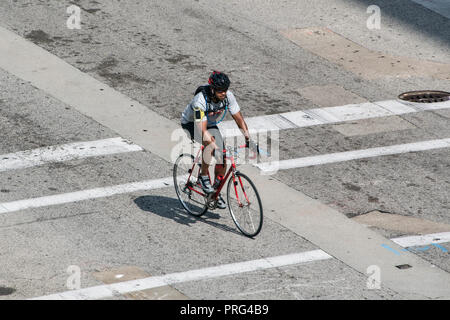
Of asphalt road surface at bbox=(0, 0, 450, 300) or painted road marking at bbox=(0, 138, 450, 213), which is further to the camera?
painted road marking at bbox=(0, 138, 450, 213)

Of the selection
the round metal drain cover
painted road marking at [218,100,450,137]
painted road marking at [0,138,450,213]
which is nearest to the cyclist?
painted road marking at [0,138,450,213]

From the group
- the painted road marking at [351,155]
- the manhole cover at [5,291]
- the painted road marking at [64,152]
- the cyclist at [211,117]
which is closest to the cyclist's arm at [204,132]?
the cyclist at [211,117]

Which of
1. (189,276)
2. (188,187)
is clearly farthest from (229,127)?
(189,276)

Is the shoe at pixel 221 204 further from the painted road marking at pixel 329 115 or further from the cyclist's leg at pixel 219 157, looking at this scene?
the painted road marking at pixel 329 115

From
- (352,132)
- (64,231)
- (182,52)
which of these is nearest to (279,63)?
(182,52)

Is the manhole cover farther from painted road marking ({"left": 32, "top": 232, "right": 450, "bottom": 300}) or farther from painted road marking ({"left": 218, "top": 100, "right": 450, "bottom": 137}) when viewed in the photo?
painted road marking ({"left": 218, "top": 100, "right": 450, "bottom": 137})

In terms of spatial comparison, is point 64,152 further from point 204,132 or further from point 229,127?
point 204,132

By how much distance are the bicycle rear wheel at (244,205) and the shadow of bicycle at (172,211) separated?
211 millimetres

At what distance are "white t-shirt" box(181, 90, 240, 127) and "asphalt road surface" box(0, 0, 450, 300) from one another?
1422 mm

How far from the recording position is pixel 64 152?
13.1m

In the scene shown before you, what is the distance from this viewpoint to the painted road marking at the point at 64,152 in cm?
1268

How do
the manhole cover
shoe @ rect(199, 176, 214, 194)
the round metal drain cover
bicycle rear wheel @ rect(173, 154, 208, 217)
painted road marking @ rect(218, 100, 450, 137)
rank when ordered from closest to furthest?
1. the manhole cover
2. shoe @ rect(199, 176, 214, 194)
3. bicycle rear wheel @ rect(173, 154, 208, 217)
4. painted road marking @ rect(218, 100, 450, 137)
5. the round metal drain cover

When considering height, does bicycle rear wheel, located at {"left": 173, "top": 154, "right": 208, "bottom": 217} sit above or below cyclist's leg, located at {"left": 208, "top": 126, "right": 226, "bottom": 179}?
below

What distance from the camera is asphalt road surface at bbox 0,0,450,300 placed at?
1011cm
